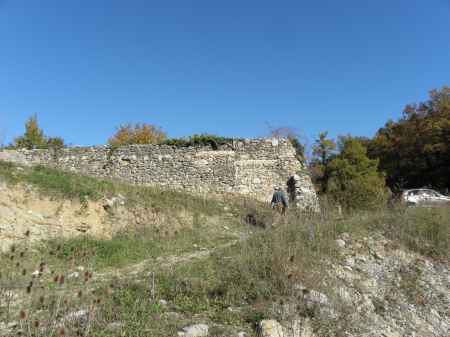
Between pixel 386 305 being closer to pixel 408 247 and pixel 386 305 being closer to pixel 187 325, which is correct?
pixel 408 247

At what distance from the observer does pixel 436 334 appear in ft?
14.0

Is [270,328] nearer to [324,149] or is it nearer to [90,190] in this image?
[90,190]

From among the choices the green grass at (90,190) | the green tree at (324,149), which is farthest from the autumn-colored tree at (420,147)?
the green grass at (90,190)

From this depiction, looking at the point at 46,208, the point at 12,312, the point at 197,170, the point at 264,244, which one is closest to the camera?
the point at 12,312

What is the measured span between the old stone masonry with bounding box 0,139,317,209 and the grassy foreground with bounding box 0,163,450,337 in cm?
520

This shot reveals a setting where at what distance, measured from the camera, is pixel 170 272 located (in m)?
4.84

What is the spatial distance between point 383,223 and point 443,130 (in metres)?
23.7

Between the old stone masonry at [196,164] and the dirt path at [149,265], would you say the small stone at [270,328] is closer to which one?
the dirt path at [149,265]

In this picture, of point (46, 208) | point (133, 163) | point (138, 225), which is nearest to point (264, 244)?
point (138, 225)

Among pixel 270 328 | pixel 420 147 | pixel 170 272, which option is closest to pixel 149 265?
pixel 170 272

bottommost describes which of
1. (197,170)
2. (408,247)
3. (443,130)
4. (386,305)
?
(386,305)

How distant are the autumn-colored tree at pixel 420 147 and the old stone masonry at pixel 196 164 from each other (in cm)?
1486

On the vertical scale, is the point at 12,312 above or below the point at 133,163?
below

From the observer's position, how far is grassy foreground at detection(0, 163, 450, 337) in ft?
11.5
